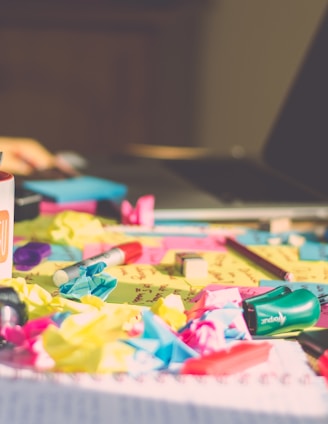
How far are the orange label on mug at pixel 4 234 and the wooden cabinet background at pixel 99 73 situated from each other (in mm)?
2166

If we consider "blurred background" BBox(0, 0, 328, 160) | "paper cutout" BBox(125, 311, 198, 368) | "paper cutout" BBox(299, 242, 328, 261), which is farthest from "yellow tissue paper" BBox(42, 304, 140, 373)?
"blurred background" BBox(0, 0, 328, 160)

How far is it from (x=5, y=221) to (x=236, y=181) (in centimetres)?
64

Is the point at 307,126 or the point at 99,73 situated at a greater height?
the point at 307,126

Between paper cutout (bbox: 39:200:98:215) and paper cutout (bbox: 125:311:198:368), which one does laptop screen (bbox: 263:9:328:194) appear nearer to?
paper cutout (bbox: 39:200:98:215)

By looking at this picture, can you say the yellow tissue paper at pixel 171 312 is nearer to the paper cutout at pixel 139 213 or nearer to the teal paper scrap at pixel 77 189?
the paper cutout at pixel 139 213

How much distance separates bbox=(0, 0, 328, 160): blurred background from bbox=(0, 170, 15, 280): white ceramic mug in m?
2.01

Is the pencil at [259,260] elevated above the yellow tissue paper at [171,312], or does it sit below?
below

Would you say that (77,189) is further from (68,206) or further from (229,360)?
(229,360)

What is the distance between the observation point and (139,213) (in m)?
0.94

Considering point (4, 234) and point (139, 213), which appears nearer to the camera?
point (4, 234)

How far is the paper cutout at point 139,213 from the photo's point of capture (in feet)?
3.09

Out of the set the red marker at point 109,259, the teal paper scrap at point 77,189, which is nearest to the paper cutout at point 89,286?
the red marker at point 109,259

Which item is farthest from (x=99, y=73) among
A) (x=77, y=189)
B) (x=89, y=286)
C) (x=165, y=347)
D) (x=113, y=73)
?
(x=165, y=347)

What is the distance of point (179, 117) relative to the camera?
9.39 ft
